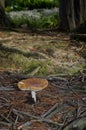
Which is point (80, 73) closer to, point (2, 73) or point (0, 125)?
point (2, 73)

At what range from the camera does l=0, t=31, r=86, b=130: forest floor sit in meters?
3.79

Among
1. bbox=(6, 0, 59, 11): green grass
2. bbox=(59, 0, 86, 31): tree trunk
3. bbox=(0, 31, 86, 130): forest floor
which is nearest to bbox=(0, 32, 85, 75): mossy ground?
bbox=(0, 31, 86, 130): forest floor

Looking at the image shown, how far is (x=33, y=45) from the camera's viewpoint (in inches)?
219

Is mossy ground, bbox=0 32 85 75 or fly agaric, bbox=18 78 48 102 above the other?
fly agaric, bbox=18 78 48 102

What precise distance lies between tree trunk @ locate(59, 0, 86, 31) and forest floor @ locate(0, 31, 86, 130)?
1.00 ft

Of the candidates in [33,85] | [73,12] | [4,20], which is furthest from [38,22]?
[33,85]

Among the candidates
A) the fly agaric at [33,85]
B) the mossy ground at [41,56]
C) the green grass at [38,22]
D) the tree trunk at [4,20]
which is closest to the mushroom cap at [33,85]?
the fly agaric at [33,85]

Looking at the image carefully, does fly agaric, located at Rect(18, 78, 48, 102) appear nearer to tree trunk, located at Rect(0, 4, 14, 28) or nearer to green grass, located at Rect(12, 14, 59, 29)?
tree trunk, located at Rect(0, 4, 14, 28)

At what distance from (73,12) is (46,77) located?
198cm

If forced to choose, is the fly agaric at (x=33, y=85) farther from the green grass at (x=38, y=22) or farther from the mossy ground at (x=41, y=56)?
the green grass at (x=38, y=22)

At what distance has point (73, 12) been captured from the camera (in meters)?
6.32

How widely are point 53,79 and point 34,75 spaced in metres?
0.29

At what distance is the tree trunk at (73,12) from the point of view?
625 centimetres

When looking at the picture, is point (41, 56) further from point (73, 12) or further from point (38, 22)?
point (38, 22)
